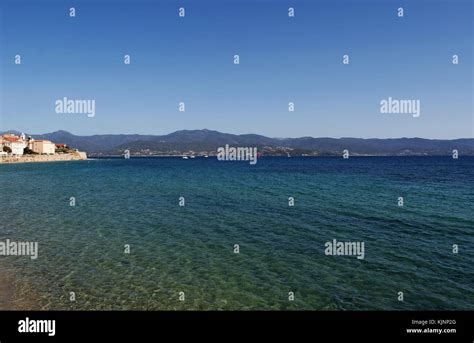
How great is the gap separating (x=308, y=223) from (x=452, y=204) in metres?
18.5

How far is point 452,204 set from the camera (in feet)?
114

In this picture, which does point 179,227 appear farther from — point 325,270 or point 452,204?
point 452,204

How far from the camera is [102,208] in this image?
3456 centimetres

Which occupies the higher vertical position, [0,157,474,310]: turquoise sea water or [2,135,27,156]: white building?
[2,135,27,156]: white building

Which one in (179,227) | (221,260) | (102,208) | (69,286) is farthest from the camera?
(102,208)

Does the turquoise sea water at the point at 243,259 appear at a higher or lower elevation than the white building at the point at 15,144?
lower

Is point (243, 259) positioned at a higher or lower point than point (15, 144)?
lower

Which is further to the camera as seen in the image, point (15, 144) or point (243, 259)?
point (15, 144)

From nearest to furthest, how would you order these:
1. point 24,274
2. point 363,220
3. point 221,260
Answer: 1. point 24,274
2. point 221,260
3. point 363,220

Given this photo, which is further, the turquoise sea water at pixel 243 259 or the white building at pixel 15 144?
the white building at pixel 15 144

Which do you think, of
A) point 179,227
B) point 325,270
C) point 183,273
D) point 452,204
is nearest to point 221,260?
point 183,273

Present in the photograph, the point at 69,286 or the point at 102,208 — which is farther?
the point at 102,208

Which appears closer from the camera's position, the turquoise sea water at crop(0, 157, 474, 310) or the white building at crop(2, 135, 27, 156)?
the turquoise sea water at crop(0, 157, 474, 310)
